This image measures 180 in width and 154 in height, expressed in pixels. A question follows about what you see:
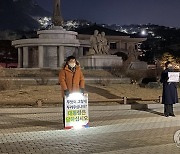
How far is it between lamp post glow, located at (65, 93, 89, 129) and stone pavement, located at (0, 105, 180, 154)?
19 centimetres

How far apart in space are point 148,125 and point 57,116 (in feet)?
11.6

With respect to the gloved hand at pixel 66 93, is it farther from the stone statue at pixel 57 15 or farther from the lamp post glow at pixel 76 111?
the stone statue at pixel 57 15

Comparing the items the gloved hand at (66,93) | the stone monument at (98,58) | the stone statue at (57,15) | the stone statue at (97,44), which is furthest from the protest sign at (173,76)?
the stone statue at (57,15)

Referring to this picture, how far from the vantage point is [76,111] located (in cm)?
1030

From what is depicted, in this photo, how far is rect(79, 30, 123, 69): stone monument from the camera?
29.9 metres

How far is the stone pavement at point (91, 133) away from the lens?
793cm

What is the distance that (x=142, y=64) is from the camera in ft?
113

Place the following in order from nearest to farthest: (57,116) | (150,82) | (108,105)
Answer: (57,116)
(108,105)
(150,82)

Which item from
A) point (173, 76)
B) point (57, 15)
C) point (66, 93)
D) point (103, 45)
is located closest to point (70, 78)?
point (66, 93)

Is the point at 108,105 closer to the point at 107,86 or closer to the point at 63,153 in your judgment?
the point at 107,86

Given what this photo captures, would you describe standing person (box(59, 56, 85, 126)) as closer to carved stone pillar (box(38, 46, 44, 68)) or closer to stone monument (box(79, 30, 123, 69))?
stone monument (box(79, 30, 123, 69))

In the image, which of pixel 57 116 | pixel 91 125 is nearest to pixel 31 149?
pixel 91 125

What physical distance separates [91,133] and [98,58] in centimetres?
2032

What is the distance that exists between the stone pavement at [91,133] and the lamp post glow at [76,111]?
193mm
